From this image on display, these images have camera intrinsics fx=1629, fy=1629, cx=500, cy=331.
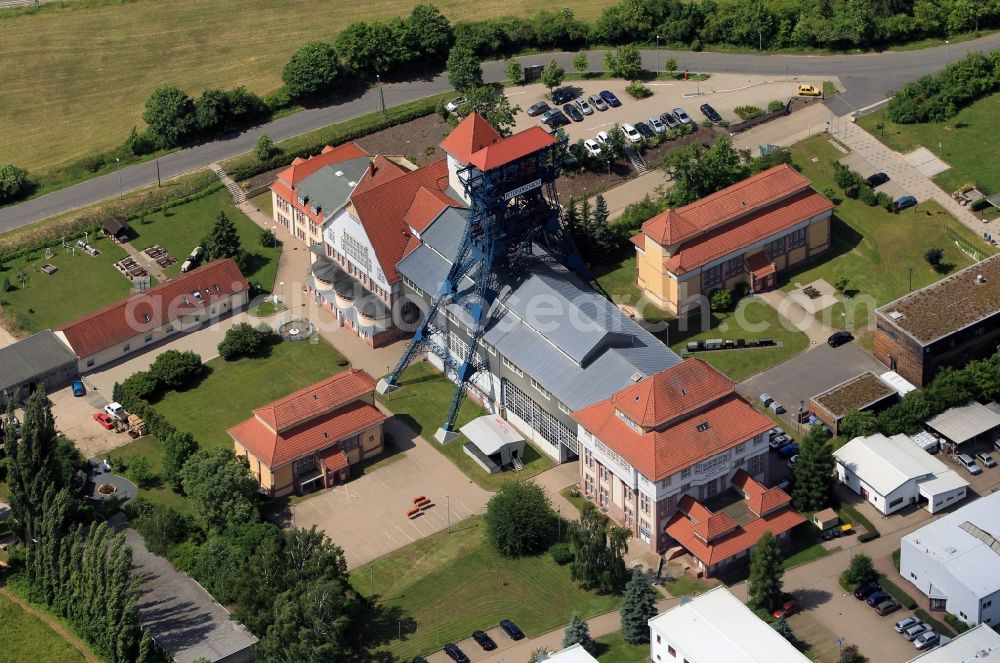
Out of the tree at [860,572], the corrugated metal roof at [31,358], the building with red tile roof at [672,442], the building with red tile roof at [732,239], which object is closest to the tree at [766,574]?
the building with red tile roof at [672,442]

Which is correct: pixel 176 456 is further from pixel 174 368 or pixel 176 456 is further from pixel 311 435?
pixel 174 368

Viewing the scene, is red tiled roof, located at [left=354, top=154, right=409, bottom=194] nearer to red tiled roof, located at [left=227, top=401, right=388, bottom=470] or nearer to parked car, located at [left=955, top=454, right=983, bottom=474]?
red tiled roof, located at [left=227, top=401, right=388, bottom=470]

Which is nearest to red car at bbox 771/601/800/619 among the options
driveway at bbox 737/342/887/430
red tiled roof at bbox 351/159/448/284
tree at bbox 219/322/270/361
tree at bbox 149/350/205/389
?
driveway at bbox 737/342/887/430

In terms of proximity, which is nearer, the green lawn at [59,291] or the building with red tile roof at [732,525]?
the building with red tile roof at [732,525]

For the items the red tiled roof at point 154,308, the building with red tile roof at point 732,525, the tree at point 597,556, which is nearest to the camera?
the tree at point 597,556

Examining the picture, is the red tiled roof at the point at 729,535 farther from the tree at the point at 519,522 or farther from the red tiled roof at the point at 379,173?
the red tiled roof at the point at 379,173

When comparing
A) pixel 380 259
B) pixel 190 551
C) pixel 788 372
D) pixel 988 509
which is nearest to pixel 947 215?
pixel 788 372
